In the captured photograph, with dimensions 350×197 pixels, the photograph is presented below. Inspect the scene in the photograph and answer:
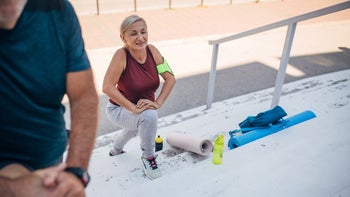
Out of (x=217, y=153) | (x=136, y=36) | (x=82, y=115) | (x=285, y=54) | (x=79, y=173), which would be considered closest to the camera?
(x=79, y=173)

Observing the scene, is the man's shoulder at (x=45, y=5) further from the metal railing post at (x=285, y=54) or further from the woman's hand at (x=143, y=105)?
the metal railing post at (x=285, y=54)

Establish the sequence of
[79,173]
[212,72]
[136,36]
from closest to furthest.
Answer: [79,173] → [136,36] → [212,72]

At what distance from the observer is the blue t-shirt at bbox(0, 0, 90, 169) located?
3.75ft

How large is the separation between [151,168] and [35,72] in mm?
1552

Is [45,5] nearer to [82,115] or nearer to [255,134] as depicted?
[82,115]

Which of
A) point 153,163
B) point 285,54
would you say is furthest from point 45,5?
point 285,54

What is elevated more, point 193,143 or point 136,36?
point 136,36

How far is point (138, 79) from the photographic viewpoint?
8.44ft

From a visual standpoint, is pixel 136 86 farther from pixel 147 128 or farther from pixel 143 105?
pixel 147 128

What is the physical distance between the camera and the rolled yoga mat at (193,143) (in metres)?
2.74

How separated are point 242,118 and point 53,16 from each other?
257 centimetres

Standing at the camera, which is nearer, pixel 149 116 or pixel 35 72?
pixel 35 72

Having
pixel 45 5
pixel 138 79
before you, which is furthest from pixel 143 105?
pixel 45 5

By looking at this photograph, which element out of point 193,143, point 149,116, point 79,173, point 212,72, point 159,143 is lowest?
point 159,143
